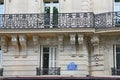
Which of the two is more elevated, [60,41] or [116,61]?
[60,41]

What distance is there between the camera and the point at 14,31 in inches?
696

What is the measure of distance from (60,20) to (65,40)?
0.89 m

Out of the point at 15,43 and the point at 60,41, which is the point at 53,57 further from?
the point at 15,43

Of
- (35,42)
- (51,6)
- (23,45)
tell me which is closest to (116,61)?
(35,42)

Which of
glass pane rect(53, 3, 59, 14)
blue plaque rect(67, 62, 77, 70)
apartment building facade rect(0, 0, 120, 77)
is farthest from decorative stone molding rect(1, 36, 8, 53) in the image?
blue plaque rect(67, 62, 77, 70)

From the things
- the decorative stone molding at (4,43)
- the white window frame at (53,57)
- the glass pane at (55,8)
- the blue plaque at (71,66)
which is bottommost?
the blue plaque at (71,66)

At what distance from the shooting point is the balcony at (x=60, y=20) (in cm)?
1767

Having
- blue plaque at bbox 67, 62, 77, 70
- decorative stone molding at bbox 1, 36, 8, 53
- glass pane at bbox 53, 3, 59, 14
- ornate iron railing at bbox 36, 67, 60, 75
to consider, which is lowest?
ornate iron railing at bbox 36, 67, 60, 75

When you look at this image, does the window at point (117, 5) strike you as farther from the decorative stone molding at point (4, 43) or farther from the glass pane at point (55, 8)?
the decorative stone molding at point (4, 43)

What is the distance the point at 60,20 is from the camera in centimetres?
1795

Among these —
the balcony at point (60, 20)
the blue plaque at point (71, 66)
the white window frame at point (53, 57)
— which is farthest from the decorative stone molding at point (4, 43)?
the blue plaque at point (71, 66)

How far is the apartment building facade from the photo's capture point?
57.7ft

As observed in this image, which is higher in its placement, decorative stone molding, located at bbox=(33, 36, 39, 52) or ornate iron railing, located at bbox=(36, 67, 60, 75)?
decorative stone molding, located at bbox=(33, 36, 39, 52)

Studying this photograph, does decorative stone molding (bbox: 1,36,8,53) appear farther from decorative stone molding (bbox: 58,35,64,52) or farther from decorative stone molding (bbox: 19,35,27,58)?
decorative stone molding (bbox: 58,35,64,52)
